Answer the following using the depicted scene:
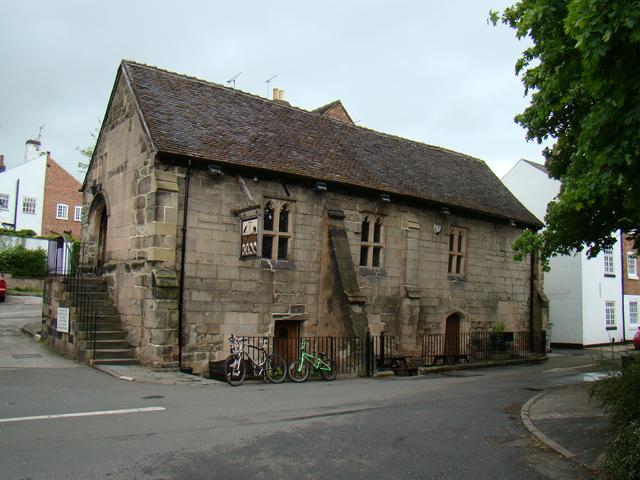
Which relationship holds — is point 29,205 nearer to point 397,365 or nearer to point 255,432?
point 397,365

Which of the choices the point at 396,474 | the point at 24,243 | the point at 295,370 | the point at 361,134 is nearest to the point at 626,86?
the point at 396,474

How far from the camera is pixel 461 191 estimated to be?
24156mm

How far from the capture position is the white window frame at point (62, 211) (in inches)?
1996

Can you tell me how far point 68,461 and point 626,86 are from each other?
7465 mm

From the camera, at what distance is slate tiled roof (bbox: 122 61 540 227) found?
53.8 feet

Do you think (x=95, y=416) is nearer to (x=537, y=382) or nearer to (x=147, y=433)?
(x=147, y=433)

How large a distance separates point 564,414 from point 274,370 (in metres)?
7.27

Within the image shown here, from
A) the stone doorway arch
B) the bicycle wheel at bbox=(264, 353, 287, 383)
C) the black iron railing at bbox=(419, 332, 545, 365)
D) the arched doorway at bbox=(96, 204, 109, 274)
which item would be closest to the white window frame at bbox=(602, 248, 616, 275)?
the black iron railing at bbox=(419, 332, 545, 365)

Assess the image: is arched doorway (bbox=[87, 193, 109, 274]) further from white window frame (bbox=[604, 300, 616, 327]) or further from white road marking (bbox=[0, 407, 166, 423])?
white window frame (bbox=[604, 300, 616, 327])

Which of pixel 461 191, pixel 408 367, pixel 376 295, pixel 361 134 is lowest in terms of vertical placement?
pixel 408 367

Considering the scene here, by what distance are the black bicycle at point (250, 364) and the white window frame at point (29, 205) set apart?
130 feet

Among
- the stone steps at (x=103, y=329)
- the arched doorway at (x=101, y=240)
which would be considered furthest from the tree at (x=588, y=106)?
the arched doorway at (x=101, y=240)

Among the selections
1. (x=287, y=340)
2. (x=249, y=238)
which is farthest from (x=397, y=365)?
(x=249, y=238)

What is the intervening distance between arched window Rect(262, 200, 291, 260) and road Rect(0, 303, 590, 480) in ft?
15.5
